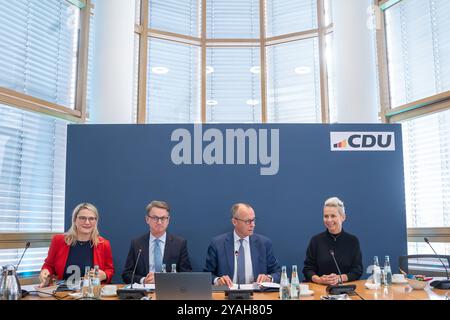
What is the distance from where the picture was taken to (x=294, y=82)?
20.8ft

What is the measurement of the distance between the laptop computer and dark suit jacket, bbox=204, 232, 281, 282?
1320mm

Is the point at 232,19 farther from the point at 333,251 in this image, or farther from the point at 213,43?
the point at 333,251

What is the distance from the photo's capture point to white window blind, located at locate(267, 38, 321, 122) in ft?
20.4

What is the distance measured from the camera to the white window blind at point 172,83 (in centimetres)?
625

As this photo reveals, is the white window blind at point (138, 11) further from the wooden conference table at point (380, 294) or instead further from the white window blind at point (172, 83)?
the wooden conference table at point (380, 294)

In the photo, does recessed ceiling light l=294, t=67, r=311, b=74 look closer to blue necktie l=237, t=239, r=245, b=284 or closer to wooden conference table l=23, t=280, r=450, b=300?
blue necktie l=237, t=239, r=245, b=284

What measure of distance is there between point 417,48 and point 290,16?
1.92m

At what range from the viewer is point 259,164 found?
14.3ft

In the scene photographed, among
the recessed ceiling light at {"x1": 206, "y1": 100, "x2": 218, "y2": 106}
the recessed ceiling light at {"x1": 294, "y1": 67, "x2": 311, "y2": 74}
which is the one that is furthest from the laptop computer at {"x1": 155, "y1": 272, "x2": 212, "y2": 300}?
the recessed ceiling light at {"x1": 294, "y1": 67, "x2": 311, "y2": 74}

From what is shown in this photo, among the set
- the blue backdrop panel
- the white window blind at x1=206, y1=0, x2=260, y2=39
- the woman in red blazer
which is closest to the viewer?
the woman in red blazer

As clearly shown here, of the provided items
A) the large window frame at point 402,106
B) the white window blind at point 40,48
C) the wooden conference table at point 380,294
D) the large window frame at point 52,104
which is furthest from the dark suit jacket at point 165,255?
the large window frame at point 402,106

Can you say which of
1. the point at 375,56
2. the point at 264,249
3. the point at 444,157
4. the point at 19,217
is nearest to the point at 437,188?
the point at 444,157

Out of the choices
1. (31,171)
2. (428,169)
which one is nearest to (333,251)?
(428,169)

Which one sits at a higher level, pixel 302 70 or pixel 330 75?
pixel 302 70
